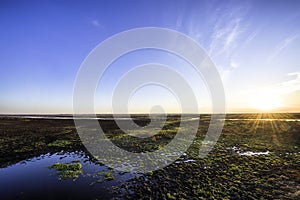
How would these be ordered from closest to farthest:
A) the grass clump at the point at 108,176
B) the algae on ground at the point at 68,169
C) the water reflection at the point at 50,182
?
the water reflection at the point at 50,182
the grass clump at the point at 108,176
the algae on ground at the point at 68,169

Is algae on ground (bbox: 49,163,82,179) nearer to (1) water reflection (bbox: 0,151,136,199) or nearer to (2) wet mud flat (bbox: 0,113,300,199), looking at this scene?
(2) wet mud flat (bbox: 0,113,300,199)

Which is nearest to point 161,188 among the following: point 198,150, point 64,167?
point 64,167

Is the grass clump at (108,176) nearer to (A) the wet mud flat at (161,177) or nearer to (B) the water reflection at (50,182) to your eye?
(A) the wet mud flat at (161,177)

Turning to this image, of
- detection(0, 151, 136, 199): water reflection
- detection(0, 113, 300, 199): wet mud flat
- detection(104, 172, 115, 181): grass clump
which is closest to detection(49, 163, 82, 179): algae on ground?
detection(0, 113, 300, 199): wet mud flat

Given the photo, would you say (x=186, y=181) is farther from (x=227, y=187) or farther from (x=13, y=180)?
(x=13, y=180)

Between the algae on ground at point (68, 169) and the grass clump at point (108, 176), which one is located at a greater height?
the algae on ground at point (68, 169)

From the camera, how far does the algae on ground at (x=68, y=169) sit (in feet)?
42.3

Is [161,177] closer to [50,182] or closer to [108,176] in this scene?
[108,176]

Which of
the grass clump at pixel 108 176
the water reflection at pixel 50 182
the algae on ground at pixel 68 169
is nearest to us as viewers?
the water reflection at pixel 50 182

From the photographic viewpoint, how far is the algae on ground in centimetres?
1290

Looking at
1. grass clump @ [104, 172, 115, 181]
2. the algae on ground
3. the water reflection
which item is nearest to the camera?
the water reflection

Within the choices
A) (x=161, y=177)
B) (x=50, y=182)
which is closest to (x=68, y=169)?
(x=50, y=182)

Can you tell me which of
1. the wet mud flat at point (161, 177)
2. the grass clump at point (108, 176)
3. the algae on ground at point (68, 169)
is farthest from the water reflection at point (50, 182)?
the algae on ground at point (68, 169)

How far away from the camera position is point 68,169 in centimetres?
1442
